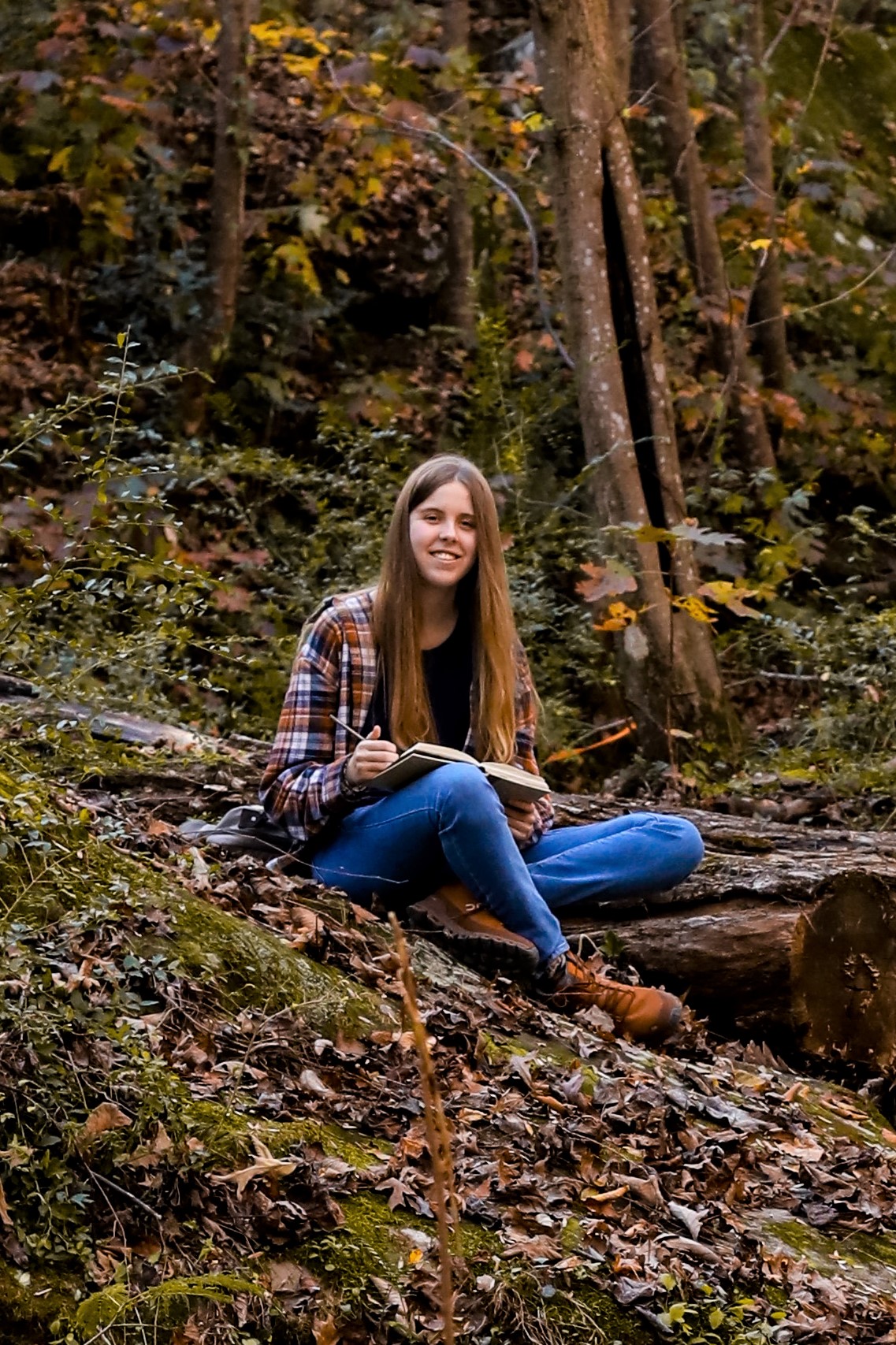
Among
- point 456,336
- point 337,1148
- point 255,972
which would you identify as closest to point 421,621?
point 255,972

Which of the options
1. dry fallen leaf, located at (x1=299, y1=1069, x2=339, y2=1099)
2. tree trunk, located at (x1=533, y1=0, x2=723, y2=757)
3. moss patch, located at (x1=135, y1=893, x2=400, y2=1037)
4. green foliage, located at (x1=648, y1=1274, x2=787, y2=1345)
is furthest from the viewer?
tree trunk, located at (x1=533, y1=0, x2=723, y2=757)

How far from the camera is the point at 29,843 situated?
260 cm

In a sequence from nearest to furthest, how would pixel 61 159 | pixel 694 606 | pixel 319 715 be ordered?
pixel 319 715
pixel 694 606
pixel 61 159

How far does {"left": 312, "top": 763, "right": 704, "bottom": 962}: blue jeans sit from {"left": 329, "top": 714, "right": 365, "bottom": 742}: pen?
0.66 ft

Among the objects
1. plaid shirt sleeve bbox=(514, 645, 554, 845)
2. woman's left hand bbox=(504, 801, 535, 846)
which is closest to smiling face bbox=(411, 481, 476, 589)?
plaid shirt sleeve bbox=(514, 645, 554, 845)

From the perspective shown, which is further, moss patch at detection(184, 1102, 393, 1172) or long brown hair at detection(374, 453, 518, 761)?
long brown hair at detection(374, 453, 518, 761)

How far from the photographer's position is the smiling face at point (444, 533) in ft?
13.4

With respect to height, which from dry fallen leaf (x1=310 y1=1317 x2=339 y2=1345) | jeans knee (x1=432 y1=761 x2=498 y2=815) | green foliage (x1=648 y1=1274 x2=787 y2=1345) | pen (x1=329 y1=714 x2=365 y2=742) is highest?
pen (x1=329 y1=714 x2=365 y2=742)

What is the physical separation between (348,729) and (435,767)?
10.5 inches

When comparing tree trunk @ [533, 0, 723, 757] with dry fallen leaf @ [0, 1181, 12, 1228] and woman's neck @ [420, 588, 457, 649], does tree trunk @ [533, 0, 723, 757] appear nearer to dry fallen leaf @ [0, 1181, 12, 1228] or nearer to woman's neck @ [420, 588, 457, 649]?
woman's neck @ [420, 588, 457, 649]

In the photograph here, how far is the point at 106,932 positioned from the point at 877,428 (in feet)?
27.9

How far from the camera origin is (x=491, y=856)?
149 inches

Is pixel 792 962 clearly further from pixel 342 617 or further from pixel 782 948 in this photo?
pixel 342 617

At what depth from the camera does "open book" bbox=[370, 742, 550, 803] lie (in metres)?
3.68
